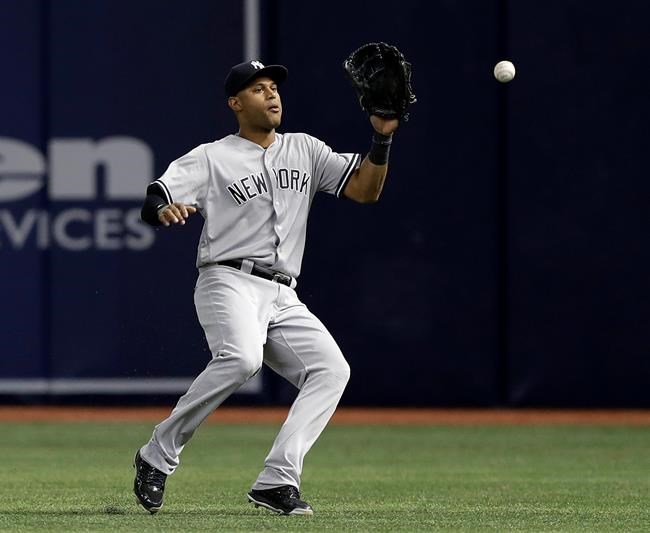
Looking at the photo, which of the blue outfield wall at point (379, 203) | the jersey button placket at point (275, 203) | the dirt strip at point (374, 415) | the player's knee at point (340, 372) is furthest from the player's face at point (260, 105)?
the blue outfield wall at point (379, 203)

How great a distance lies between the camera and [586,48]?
13047 millimetres

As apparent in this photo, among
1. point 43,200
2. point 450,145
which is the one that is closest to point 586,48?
point 450,145

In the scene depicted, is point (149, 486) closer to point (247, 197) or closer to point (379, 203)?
point (247, 197)

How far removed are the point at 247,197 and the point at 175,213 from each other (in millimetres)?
477

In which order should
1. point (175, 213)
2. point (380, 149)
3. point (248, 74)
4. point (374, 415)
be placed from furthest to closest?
point (374, 415), point (248, 74), point (380, 149), point (175, 213)

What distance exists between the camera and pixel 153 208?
6.39m

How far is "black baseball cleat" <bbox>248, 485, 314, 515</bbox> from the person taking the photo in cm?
629

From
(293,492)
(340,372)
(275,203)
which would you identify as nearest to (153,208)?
(275,203)

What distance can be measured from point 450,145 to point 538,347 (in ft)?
5.81

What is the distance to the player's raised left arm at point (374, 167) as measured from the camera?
6.58 meters

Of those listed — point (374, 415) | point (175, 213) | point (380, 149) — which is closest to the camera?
point (175, 213)

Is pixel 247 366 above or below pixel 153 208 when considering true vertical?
below

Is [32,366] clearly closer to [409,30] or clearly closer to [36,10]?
[36,10]

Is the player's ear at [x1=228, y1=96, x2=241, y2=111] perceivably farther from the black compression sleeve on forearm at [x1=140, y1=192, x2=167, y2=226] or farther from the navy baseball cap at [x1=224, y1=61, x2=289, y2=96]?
the black compression sleeve on forearm at [x1=140, y1=192, x2=167, y2=226]
